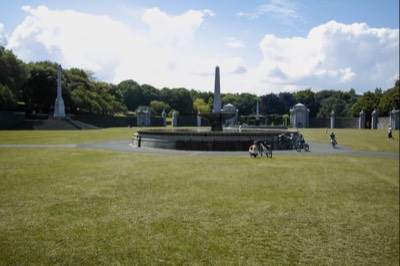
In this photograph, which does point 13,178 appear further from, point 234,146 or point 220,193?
point 234,146

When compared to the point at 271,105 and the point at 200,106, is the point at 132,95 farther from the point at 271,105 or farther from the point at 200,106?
the point at 271,105

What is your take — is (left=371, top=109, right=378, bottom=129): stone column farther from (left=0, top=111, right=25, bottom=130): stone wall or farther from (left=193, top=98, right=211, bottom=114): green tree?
(left=0, top=111, right=25, bottom=130): stone wall

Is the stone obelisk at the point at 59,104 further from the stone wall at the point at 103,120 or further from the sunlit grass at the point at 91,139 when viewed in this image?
the sunlit grass at the point at 91,139

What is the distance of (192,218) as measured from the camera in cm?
816

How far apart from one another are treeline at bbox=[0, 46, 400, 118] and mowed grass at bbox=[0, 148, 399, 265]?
3364 centimetres

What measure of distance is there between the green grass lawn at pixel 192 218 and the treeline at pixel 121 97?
33530 millimetres

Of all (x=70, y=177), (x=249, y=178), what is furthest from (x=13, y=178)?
(x=249, y=178)

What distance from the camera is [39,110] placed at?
235 feet

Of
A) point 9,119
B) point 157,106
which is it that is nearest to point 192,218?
point 9,119

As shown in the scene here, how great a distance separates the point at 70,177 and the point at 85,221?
5078 mm

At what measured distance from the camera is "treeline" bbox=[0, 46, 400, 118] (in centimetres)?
5521

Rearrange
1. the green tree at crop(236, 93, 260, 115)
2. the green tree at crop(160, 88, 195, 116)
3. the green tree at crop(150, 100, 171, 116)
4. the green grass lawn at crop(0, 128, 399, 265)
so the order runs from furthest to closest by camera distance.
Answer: the green tree at crop(160, 88, 195, 116) → the green tree at crop(236, 93, 260, 115) → the green tree at crop(150, 100, 171, 116) → the green grass lawn at crop(0, 128, 399, 265)

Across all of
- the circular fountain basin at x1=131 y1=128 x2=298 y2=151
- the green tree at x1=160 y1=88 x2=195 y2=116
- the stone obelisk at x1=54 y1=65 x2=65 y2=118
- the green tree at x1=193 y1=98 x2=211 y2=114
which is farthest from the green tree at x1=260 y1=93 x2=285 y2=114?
the circular fountain basin at x1=131 y1=128 x2=298 y2=151

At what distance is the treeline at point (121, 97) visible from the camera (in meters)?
55.2
